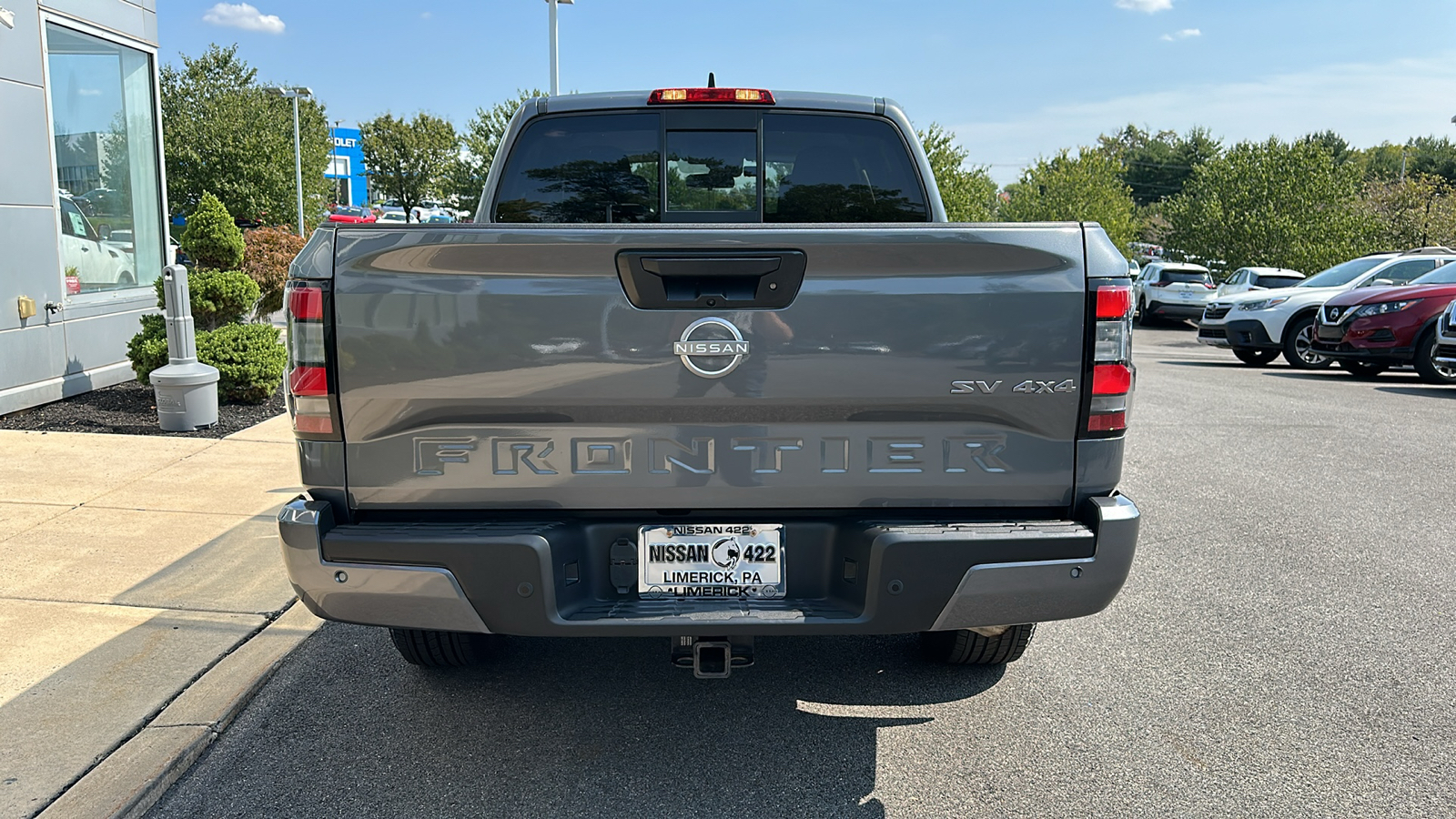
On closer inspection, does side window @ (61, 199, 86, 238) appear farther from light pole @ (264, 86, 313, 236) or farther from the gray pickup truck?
light pole @ (264, 86, 313, 236)

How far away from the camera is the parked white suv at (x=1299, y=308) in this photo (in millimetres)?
16297

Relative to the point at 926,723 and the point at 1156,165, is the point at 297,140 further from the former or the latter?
the point at 1156,165

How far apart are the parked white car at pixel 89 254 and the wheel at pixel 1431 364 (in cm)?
1456

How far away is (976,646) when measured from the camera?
4109 millimetres

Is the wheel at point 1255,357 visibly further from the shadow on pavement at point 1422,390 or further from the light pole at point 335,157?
the light pole at point 335,157

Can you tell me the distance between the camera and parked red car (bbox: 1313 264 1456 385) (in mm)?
13734

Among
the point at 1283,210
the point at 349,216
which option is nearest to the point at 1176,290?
the point at 1283,210

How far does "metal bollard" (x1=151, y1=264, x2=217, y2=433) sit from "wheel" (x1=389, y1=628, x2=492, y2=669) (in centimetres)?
527

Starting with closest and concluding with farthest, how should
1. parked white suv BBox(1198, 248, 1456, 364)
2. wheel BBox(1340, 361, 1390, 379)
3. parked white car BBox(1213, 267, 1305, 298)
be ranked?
1. wheel BBox(1340, 361, 1390, 379)
2. parked white suv BBox(1198, 248, 1456, 364)
3. parked white car BBox(1213, 267, 1305, 298)

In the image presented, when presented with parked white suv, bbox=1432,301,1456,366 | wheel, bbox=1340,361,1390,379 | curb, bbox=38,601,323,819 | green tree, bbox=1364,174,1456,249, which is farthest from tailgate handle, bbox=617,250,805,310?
green tree, bbox=1364,174,1456,249

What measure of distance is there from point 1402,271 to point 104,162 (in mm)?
16968

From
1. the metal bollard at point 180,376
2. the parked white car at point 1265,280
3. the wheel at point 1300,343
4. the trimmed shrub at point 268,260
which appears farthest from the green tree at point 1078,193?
the metal bollard at point 180,376

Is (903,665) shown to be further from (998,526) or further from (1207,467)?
(1207,467)

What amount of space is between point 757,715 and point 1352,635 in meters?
2.67
